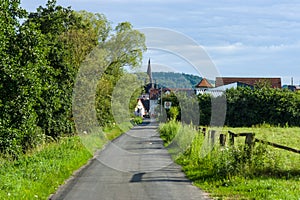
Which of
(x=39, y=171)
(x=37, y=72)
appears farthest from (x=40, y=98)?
(x=39, y=171)

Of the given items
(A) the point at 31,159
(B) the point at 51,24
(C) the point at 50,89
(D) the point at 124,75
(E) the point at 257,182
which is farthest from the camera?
(D) the point at 124,75

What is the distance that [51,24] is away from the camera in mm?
29750

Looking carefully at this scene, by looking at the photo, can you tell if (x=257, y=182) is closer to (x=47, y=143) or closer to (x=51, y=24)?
(x=47, y=143)

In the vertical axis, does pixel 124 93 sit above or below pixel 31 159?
above

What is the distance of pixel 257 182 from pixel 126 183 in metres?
3.81

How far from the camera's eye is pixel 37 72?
1942 centimetres

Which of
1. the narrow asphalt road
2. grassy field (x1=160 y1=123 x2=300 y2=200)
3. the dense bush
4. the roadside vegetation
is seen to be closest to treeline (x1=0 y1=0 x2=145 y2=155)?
the roadside vegetation

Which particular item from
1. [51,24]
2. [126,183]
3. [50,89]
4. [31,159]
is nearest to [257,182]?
[126,183]

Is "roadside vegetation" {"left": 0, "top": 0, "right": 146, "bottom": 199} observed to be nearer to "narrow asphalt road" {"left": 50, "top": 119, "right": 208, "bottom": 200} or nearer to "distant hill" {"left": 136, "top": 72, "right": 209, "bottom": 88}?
"narrow asphalt road" {"left": 50, "top": 119, "right": 208, "bottom": 200}

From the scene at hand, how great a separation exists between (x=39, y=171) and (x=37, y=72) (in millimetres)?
5198

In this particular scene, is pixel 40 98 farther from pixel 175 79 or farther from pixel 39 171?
pixel 175 79

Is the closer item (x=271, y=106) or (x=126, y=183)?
(x=126, y=183)

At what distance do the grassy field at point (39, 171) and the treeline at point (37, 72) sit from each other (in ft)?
3.11

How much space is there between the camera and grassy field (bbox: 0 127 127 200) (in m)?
12.2
